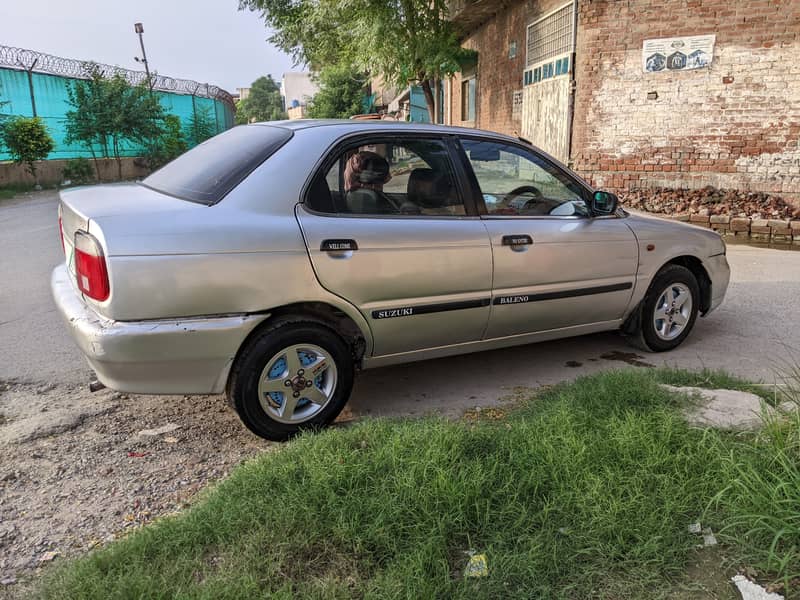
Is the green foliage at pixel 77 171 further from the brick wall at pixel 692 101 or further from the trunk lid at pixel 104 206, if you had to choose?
the trunk lid at pixel 104 206

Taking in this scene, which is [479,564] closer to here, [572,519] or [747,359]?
[572,519]

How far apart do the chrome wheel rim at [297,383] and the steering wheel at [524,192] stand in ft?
5.88

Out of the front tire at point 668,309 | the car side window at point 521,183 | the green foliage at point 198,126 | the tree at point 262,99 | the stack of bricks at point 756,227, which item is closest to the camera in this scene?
the car side window at point 521,183

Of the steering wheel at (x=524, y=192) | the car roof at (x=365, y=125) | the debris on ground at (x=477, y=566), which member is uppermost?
the car roof at (x=365, y=125)

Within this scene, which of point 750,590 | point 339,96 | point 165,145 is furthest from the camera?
point 339,96

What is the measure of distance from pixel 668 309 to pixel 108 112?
730 inches

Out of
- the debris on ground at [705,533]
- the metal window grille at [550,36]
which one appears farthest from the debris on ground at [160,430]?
the metal window grille at [550,36]

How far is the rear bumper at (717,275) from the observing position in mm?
5062

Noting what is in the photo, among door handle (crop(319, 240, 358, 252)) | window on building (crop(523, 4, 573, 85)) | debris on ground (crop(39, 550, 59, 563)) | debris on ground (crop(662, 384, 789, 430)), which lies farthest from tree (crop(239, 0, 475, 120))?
debris on ground (crop(39, 550, 59, 563))

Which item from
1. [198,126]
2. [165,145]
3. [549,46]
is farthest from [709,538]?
[198,126]

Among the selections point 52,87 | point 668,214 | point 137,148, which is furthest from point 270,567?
point 137,148

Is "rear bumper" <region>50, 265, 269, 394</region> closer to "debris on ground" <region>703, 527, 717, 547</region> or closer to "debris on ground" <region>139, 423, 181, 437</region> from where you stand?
"debris on ground" <region>139, 423, 181, 437</region>

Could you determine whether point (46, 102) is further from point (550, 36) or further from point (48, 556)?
point (48, 556)

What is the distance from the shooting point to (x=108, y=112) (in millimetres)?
19156
